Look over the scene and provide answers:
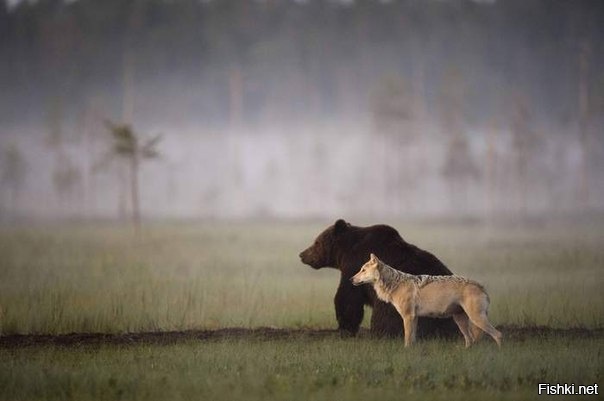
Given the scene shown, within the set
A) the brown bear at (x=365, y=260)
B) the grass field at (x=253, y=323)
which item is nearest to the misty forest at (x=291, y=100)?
the grass field at (x=253, y=323)

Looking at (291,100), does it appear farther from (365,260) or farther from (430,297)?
(430,297)

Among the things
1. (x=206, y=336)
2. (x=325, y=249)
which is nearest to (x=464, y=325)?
(x=325, y=249)

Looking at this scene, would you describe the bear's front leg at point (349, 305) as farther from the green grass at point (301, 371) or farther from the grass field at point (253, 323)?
the green grass at point (301, 371)

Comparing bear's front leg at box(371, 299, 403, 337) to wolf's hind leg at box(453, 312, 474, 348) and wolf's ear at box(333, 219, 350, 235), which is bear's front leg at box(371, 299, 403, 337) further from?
wolf's ear at box(333, 219, 350, 235)

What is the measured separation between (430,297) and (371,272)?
0.98 m

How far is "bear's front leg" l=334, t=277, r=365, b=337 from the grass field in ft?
1.29

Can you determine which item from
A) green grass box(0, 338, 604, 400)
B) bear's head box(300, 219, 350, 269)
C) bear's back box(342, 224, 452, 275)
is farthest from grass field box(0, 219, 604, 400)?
bear's head box(300, 219, 350, 269)

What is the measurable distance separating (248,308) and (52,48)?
77.9m

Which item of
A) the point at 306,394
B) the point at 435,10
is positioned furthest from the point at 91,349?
the point at 435,10

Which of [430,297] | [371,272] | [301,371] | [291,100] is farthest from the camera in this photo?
[291,100]

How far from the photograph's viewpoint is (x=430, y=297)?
11.6 meters

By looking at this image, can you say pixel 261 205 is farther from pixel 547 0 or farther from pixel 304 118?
pixel 547 0

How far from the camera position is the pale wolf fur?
37.5 feet

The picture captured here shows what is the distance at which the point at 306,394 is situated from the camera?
9.59 meters
